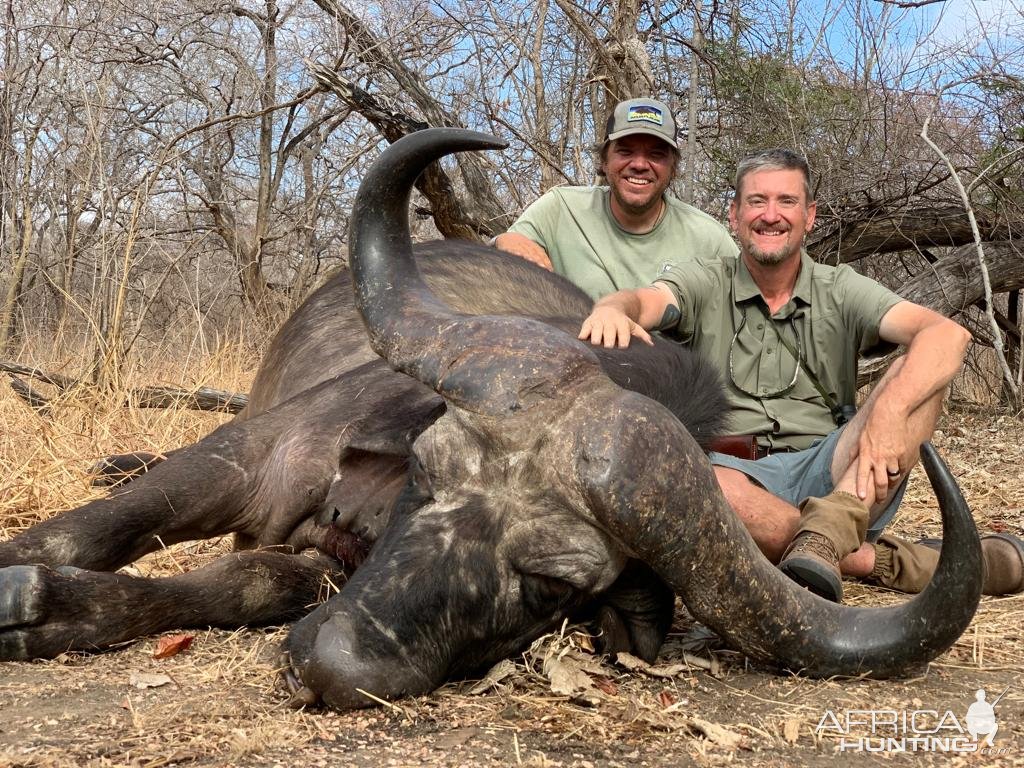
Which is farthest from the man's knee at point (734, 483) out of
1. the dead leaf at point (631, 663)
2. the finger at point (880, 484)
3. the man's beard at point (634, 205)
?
the man's beard at point (634, 205)

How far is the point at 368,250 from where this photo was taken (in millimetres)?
2926

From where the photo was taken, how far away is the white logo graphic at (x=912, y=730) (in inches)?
94.4

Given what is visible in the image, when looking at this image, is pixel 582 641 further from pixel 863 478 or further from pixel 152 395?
pixel 152 395

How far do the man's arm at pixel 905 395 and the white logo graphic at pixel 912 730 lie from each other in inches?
48.1

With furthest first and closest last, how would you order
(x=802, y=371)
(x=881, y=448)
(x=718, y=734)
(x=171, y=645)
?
(x=802, y=371)
(x=881, y=448)
(x=171, y=645)
(x=718, y=734)

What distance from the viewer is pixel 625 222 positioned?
5922mm

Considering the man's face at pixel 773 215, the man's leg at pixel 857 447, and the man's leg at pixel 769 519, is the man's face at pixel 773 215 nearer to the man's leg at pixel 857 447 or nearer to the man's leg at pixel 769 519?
the man's leg at pixel 857 447

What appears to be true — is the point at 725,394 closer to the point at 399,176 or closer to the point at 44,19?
the point at 399,176

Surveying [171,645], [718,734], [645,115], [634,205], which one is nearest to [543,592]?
[718,734]

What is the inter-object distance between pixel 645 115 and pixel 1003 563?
10.1 feet

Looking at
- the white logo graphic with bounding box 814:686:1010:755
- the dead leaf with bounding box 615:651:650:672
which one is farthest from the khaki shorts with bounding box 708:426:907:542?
the white logo graphic with bounding box 814:686:1010:755

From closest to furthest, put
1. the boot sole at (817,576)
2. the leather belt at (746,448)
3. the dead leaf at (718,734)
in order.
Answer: the dead leaf at (718,734) → the boot sole at (817,576) → the leather belt at (746,448)

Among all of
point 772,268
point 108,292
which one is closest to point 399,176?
point 772,268

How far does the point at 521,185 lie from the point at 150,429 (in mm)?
4920
